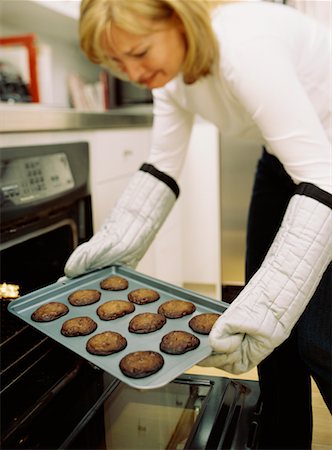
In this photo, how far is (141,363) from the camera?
2.06 ft

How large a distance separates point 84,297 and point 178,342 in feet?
0.71

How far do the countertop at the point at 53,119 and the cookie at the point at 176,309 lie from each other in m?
0.53

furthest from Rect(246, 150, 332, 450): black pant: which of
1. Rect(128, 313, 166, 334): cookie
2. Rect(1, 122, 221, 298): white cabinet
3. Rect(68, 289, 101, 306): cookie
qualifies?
Rect(1, 122, 221, 298): white cabinet

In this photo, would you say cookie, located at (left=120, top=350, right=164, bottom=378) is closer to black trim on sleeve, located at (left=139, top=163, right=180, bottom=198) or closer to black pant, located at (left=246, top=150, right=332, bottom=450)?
black pant, located at (left=246, top=150, right=332, bottom=450)

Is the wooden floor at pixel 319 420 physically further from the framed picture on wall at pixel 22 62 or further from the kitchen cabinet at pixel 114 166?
the framed picture on wall at pixel 22 62

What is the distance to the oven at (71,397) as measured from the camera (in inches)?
26.7

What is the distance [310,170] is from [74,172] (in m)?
0.72

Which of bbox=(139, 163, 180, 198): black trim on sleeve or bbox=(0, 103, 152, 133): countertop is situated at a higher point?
bbox=(0, 103, 152, 133): countertop

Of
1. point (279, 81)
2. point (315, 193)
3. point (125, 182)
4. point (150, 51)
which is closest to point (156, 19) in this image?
point (150, 51)

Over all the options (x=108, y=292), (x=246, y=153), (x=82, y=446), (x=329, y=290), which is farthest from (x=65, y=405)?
(x=246, y=153)

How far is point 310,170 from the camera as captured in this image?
0.72 metres

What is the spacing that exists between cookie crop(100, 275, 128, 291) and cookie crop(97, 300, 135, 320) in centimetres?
6

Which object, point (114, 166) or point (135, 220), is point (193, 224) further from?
point (135, 220)

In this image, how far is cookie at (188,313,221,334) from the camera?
0.72 metres
